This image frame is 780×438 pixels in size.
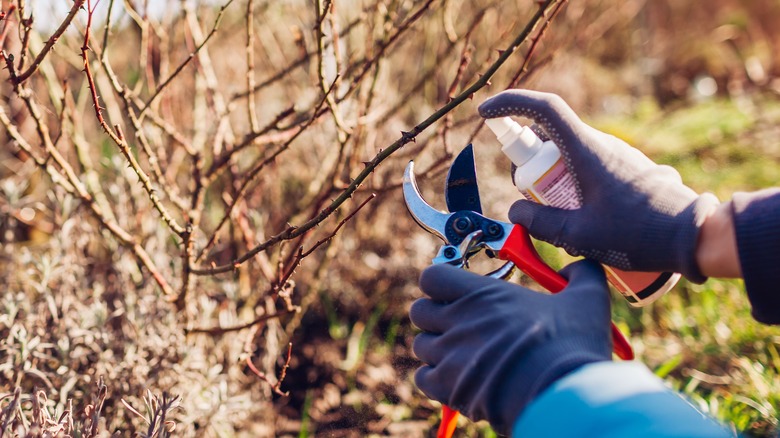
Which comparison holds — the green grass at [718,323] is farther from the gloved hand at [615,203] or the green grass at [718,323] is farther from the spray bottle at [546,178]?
the gloved hand at [615,203]

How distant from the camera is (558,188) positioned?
127 centimetres

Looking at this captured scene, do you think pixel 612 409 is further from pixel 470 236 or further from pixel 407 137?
pixel 407 137

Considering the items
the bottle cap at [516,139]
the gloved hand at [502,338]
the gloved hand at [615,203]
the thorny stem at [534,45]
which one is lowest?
the gloved hand at [502,338]

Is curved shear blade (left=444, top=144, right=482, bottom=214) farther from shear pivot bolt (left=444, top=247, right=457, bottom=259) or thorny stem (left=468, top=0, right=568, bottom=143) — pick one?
thorny stem (left=468, top=0, right=568, bottom=143)

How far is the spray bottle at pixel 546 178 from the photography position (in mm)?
1267

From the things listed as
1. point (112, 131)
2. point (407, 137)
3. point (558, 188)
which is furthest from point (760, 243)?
point (112, 131)

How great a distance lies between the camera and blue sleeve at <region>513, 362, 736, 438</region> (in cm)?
91

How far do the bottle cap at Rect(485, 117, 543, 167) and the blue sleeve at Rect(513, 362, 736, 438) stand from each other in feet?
1.60

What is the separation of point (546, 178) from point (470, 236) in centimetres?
21

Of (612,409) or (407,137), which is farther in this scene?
(407,137)

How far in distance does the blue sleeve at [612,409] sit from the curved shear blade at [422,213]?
1.56 ft

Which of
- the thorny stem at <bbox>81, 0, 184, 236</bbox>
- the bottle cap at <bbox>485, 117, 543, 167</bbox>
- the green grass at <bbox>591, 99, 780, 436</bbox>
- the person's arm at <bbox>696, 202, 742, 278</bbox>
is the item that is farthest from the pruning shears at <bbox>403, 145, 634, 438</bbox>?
the green grass at <bbox>591, 99, 780, 436</bbox>

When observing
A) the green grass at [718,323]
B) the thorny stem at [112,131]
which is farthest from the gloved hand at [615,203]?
the green grass at [718,323]

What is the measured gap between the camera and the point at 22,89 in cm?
145
